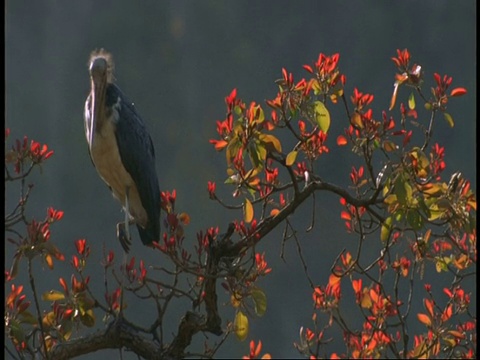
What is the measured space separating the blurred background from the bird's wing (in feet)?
9.19

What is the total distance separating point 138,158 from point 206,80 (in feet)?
10.9

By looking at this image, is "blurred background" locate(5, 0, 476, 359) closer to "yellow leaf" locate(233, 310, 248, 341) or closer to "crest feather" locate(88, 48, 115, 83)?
"crest feather" locate(88, 48, 115, 83)

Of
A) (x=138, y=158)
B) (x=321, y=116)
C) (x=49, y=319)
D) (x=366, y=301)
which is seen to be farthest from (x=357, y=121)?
(x=138, y=158)

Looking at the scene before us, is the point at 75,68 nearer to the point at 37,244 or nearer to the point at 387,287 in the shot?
the point at 387,287

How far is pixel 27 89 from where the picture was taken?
24.7 feet

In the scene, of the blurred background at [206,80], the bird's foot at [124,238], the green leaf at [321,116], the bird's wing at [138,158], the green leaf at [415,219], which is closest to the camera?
the green leaf at [415,219]

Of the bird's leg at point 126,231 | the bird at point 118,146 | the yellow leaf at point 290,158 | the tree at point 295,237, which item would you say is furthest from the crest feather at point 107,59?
the yellow leaf at point 290,158

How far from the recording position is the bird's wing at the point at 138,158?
13.4 ft

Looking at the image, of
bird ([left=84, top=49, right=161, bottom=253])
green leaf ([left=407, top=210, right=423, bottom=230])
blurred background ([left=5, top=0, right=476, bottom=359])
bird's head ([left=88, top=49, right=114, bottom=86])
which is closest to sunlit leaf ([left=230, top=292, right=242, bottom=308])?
green leaf ([left=407, top=210, right=423, bottom=230])

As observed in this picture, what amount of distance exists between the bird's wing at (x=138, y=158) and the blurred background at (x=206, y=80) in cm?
280

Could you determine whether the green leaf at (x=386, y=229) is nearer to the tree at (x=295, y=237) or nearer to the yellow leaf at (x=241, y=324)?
the tree at (x=295, y=237)

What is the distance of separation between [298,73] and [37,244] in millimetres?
4518

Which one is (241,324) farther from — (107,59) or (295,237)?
(107,59)

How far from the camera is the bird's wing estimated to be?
4.08 meters
